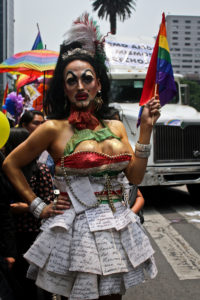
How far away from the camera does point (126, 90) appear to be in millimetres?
8164

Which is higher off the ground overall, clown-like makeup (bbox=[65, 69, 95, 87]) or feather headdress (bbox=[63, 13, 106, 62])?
feather headdress (bbox=[63, 13, 106, 62])

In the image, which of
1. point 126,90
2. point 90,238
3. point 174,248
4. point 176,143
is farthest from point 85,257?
point 126,90

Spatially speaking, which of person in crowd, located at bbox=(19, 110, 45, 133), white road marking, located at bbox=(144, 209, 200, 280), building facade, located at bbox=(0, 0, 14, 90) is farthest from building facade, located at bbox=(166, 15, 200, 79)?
person in crowd, located at bbox=(19, 110, 45, 133)

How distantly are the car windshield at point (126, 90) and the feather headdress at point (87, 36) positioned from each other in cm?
573

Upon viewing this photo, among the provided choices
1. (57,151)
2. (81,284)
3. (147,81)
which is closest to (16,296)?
(81,284)

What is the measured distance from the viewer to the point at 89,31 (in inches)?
90.4

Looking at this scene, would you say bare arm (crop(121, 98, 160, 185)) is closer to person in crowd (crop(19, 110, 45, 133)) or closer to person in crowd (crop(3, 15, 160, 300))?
person in crowd (crop(3, 15, 160, 300))

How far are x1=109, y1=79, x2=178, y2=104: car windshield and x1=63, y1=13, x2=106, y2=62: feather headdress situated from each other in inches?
225

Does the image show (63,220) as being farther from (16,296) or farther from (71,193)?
(16,296)

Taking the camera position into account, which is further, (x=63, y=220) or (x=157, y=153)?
(x=157, y=153)

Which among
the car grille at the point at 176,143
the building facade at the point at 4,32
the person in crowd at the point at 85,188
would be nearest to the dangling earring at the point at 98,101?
the person in crowd at the point at 85,188

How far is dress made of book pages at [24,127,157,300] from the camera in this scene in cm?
187

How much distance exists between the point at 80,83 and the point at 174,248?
125 inches

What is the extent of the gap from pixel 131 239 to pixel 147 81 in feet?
3.10
